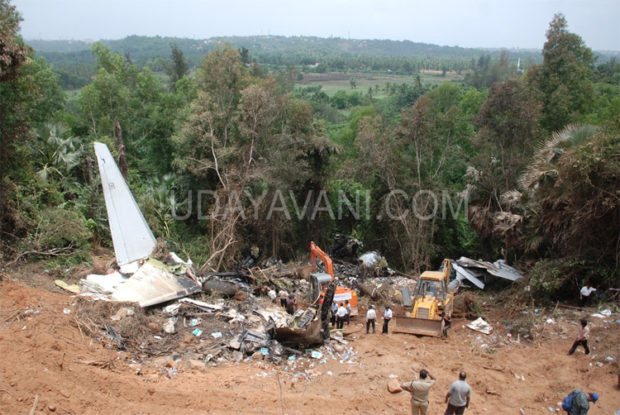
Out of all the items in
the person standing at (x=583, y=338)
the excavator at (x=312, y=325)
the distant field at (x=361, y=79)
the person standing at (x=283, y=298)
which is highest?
the distant field at (x=361, y=79)

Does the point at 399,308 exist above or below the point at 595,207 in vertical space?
below

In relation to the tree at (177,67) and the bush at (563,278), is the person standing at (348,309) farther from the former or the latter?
the tree at (177,67)

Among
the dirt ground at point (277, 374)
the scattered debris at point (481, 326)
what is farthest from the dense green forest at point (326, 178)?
the dirt ground at point (277, 374)

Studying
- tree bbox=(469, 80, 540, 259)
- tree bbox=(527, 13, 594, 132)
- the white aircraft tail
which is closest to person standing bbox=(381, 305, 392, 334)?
tree bbox=(469, 80, 540, 259)

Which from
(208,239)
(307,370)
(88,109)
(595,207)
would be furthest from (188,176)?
(595,207)

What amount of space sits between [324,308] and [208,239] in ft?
30.8

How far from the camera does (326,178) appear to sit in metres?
19.2

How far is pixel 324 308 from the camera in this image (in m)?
10.6

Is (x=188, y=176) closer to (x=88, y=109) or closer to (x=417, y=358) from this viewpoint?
(x=88, y=109)

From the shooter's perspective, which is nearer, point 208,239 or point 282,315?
point 282,315

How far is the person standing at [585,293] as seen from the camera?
11.6m

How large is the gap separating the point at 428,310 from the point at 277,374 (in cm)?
427

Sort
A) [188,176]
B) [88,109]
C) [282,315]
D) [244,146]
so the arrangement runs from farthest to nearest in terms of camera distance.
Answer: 1. [88,109]
2. [188,176]
3. [244,146]
4. [282,315]

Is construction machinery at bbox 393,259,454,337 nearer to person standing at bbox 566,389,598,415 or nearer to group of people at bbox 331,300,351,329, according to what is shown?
group of people at bbox 331,300,351,329
